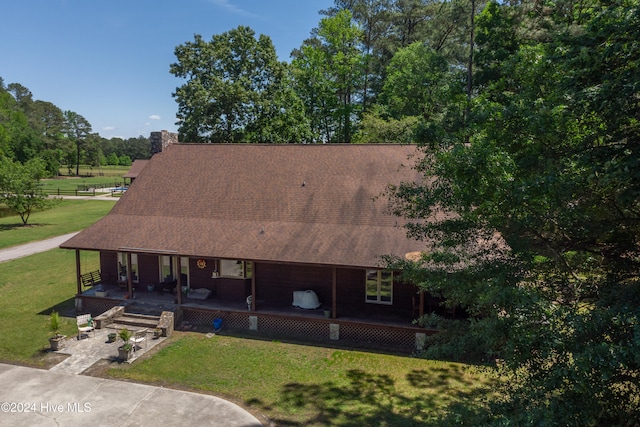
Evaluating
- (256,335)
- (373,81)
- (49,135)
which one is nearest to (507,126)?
(256,335)

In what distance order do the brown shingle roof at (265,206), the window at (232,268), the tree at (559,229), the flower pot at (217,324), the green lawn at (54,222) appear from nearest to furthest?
1. the tree at (559,229)
2. the brown shingle roof at (265,206)
3. the flower pot at (217,324)
4. the window at (232,268)
5. the green lawn at (54,222)

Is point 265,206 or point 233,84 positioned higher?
point 233,84

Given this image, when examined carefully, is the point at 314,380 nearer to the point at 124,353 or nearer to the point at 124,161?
the point at 124,353

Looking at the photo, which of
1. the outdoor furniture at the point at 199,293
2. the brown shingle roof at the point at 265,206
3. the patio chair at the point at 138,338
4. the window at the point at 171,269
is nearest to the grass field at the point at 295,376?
the patio chair at the point at 138,338

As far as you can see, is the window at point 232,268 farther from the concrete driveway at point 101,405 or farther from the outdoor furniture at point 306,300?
the concrete driveway at point 101,405

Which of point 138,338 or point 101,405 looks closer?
point 101,405

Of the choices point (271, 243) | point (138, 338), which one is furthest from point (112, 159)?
point (271, 243)

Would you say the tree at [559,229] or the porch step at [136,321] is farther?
the porch step at [136,321]

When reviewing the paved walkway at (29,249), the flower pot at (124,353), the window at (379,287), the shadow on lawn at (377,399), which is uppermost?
the window at (379,287)
